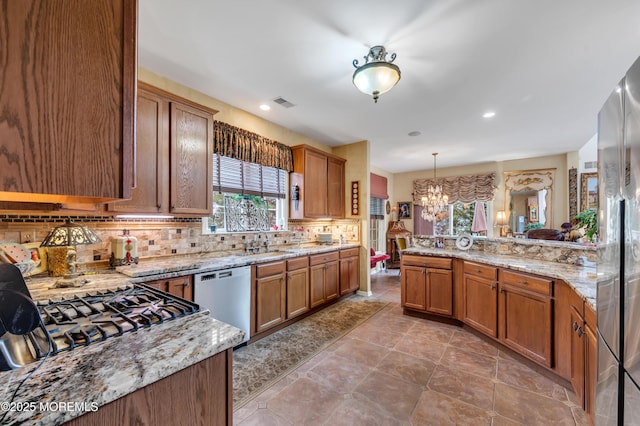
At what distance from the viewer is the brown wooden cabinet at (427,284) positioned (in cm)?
335

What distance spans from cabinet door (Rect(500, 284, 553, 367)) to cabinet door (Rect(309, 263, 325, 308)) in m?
2.13

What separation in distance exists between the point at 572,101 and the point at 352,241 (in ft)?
11.5

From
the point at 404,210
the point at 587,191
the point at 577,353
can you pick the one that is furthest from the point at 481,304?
the point at 404,210

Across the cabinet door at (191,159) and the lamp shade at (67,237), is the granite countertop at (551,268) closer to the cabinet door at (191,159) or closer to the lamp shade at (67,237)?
the cabinet door at (191,159)

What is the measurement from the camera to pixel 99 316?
1.09 m

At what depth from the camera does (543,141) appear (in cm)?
493

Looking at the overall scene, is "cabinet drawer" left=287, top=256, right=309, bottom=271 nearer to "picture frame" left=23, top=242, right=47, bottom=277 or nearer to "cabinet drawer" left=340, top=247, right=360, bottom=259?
"cabinet drawer" left=340, top=247, right=360, bottom=259

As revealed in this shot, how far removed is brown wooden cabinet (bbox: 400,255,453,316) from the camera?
3350 mm

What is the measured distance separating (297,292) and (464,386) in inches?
77.5

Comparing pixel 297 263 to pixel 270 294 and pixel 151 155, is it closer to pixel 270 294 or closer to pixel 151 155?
pixel 270 294

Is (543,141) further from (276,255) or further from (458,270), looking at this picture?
(276,255)

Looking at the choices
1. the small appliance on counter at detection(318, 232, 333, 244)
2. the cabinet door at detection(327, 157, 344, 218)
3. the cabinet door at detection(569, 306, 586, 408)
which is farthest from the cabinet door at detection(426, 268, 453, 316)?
the cabinet door at detection(327, 157, 344, 218)

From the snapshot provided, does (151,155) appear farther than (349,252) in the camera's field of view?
No

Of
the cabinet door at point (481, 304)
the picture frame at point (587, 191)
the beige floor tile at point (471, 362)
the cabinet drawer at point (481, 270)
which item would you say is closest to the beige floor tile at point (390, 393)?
the beige floor tile at point (471, 362)
